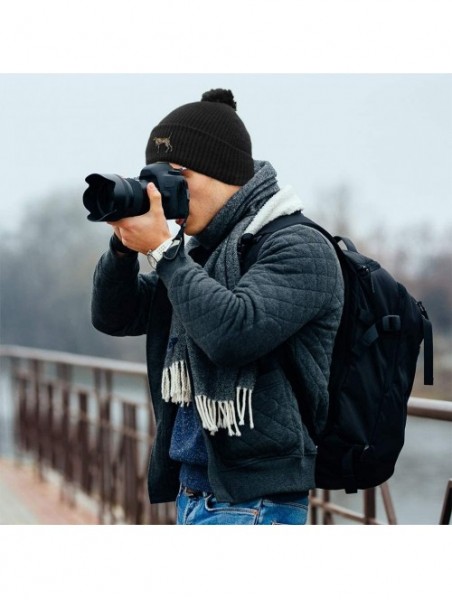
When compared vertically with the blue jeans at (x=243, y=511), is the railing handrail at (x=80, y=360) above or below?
below

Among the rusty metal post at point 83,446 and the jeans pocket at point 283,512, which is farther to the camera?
the rusty metal post at point 83,446

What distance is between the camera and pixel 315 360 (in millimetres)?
1220

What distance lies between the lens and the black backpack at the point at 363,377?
1.27 m

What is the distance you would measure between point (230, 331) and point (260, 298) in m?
0.06

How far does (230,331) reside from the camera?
113cm

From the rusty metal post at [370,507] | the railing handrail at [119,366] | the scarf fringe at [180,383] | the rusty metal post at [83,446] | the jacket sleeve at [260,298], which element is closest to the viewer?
the jacket sleeve at [260,298]

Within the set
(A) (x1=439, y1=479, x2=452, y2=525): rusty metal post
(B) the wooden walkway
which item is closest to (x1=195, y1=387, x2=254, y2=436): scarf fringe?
(A) (x1=439, y1=479, x2=452, y2=525): rusty metal post

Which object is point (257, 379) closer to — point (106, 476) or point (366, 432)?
point (366, 432)

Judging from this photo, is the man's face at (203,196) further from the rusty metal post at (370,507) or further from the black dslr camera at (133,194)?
the rusty metal post at (370,507)

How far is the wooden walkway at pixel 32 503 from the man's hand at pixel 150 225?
9.79 ft

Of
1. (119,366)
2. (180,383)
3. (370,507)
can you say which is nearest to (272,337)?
(180,383)

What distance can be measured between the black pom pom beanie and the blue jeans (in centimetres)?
48

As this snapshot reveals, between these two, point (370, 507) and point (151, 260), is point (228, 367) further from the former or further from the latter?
point (370, 507)

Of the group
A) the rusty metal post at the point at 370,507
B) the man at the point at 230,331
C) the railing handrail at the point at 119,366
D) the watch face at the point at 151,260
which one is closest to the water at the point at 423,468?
the railing handrail at the point at 119,366
